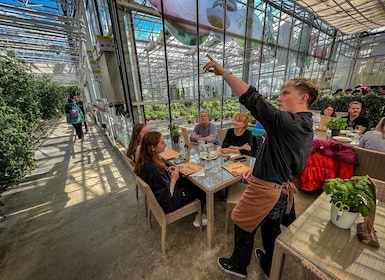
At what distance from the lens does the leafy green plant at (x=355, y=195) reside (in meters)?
0.72

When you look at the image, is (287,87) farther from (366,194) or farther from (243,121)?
(243,121)

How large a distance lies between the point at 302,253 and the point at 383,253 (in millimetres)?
352

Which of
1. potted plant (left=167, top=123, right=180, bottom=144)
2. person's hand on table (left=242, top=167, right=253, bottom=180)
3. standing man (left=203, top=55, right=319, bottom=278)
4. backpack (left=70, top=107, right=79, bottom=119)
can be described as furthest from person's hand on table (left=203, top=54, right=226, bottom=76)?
backpack (left=70, top=107, right=79, bottom=119)

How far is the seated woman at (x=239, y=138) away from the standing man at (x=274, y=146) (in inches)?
34.8

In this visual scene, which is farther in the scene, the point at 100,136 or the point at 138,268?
the point at 100,136

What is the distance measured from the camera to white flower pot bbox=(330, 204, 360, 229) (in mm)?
774

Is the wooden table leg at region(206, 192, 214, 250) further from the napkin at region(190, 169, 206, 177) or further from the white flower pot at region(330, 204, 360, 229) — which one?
the white flower pot at region(330, 204, 360, 229)

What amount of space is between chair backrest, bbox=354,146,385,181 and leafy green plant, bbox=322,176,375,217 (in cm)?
148

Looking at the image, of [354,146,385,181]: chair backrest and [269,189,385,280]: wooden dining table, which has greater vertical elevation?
[269,189,385,280]: wooden dining table

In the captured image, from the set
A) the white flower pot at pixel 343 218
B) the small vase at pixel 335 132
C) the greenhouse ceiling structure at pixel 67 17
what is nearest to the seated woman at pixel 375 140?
the small vase at pixel 335 132

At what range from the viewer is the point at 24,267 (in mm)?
1507

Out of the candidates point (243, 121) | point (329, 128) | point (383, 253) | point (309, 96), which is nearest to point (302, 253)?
point (383, 253)

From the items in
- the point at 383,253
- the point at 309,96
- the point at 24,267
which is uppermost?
the point at 309,96

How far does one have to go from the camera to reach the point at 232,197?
1.68 meters
